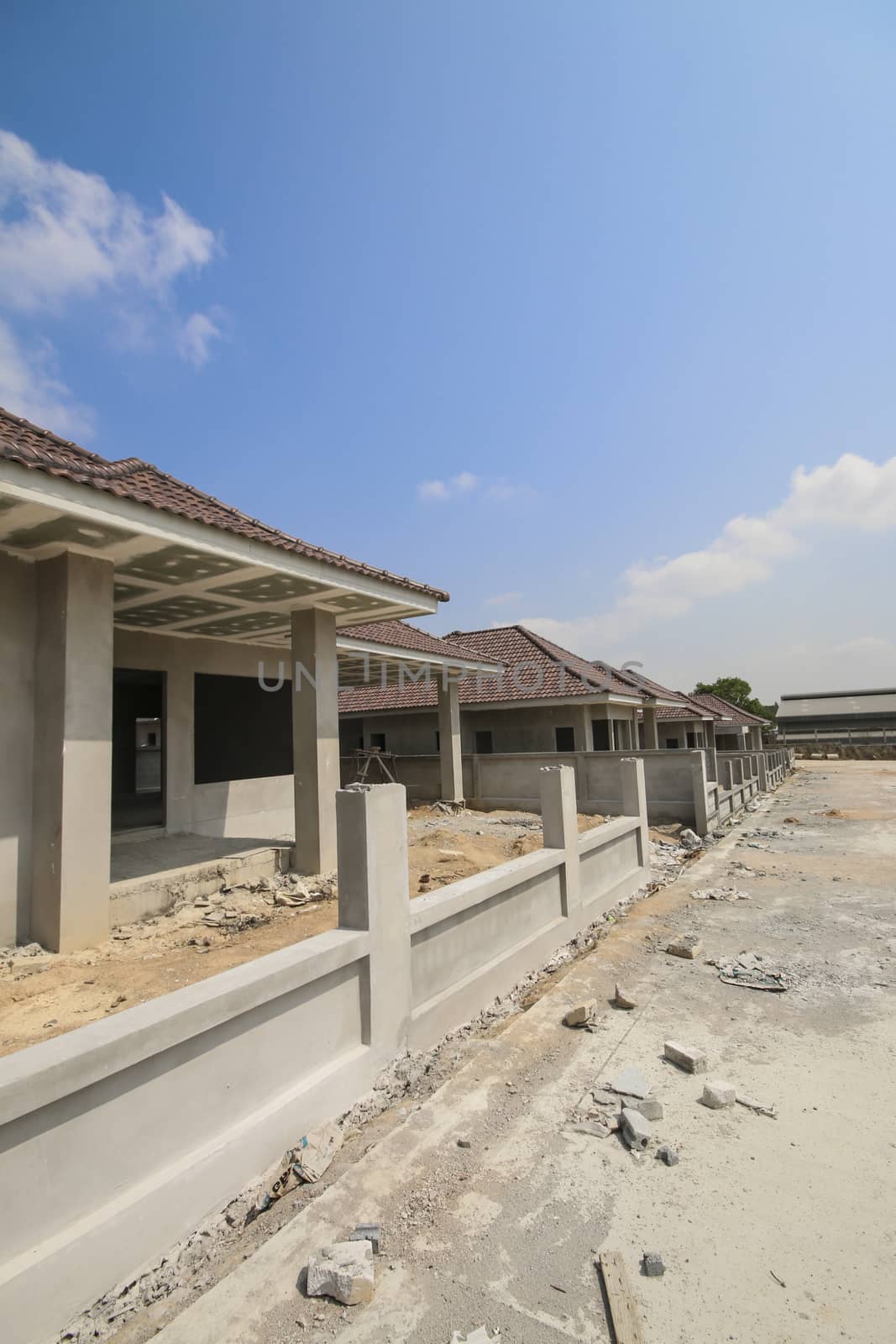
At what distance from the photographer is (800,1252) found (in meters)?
2.63

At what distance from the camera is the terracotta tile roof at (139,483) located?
15.9ft

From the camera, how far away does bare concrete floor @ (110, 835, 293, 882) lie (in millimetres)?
7414

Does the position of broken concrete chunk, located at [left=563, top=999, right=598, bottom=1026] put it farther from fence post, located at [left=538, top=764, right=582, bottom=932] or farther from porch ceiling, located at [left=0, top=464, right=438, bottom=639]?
porch ceiling, located at [left=0, top=464, right=438, bottom=639]

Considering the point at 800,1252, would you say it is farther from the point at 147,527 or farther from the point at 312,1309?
the point at 147,527

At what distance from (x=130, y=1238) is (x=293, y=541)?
5.61m

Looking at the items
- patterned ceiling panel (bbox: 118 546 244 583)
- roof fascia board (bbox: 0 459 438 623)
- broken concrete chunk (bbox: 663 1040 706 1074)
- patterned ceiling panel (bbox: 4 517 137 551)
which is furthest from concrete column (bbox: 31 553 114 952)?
broken concrete chunk (bbox: 663 1040 706 1074)

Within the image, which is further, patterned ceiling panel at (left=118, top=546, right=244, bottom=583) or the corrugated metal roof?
the corrugated metal roof

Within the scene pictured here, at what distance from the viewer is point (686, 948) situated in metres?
6.39

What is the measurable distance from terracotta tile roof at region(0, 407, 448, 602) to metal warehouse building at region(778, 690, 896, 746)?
5529 centimetres

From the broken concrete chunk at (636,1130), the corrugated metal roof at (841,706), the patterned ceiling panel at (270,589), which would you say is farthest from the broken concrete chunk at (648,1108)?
the corrugated metal roof at (841,706)

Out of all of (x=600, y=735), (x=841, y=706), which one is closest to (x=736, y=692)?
(x=841, y=706)

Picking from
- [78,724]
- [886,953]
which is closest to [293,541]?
[78,724]

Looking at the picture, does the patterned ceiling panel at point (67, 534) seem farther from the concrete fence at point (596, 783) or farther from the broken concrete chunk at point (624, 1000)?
the concrete fence at point (596, 783)

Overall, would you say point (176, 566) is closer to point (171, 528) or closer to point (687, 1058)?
point (171, 528)
